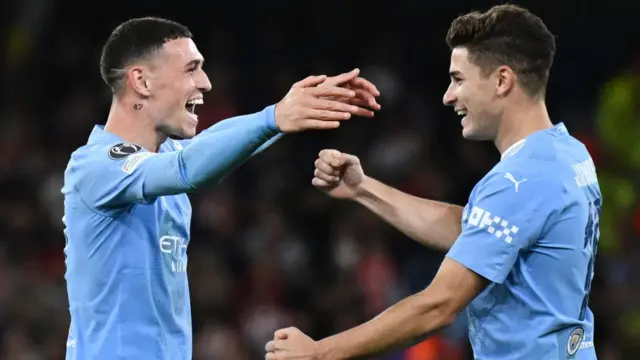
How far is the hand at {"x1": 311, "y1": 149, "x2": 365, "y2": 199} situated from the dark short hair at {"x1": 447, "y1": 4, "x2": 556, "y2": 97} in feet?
2.72

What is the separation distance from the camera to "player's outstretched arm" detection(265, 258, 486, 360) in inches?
157

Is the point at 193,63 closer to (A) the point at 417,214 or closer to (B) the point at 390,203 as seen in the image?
(B) the point at 390,203

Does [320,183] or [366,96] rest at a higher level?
[366,96]

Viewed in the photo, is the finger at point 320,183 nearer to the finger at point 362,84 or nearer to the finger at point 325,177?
the finger at point 325,177

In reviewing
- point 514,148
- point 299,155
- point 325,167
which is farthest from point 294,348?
point 299,155

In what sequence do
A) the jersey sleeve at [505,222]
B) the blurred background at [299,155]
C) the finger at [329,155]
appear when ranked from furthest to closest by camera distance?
the blurred background at [299,155]
the finger at [329,155]
the jersey sleeve at [505,222]

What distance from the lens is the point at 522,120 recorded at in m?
4.34

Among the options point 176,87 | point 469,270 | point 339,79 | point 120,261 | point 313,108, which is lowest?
point 469,270

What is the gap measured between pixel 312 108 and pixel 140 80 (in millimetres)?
1080

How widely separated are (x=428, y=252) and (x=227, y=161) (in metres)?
5.58

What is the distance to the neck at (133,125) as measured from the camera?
15.3 ft

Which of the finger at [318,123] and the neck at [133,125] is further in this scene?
the neck at [133,125]

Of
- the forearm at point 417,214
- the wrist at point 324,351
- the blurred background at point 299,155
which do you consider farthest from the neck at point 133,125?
the blurred background at point 299,155

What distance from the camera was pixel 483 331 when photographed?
416 centimetres
